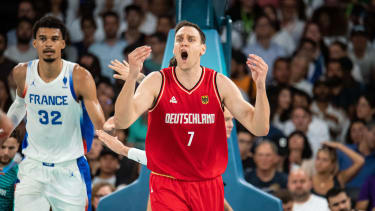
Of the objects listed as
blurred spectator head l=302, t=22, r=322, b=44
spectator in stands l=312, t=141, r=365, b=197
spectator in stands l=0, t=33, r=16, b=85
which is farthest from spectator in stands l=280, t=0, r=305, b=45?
spectator in stands l=0, t=33, r=16, b=85

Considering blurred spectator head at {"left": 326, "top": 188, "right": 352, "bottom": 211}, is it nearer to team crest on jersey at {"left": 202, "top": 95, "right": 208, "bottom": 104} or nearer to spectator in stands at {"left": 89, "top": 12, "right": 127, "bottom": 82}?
team crest on jersey at {"left": 202, "top": 95, "right": 208, "bottom": 104}

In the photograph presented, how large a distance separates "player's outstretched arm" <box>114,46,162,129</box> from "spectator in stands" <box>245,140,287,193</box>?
3554 mm

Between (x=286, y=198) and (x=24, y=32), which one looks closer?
(x=286, y=198)

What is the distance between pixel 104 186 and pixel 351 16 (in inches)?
228

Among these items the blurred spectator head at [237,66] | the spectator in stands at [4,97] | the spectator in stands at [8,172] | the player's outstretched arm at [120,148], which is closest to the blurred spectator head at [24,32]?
the spectator in stands at [4,97]

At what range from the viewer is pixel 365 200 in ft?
28.0

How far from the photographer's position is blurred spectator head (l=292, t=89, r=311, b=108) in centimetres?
982

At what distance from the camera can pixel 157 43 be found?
10250mm

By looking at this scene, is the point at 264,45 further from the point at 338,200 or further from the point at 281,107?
the point at 338,200

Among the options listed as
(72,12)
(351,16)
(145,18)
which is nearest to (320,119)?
(351,16)

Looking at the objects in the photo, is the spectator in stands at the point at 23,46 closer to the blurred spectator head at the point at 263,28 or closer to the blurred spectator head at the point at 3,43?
the blurred spectator head at the point at 3,43

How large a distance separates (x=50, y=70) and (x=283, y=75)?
519 centimetres

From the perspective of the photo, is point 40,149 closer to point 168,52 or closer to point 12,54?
point 168,52

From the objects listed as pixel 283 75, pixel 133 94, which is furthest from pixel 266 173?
pixel 133 94
